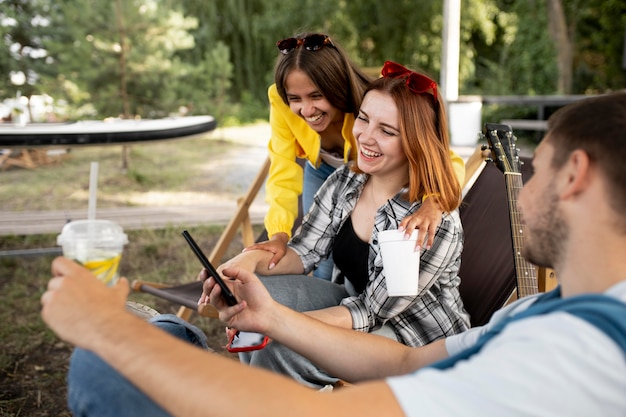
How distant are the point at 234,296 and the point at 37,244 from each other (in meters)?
4.44

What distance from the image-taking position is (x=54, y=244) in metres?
5.49

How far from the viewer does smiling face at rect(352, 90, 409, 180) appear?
85.2 inches

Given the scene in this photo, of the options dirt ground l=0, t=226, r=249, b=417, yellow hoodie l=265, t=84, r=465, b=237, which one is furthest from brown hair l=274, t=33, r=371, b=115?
dirt ground l=0, t=226, r=249, b=417

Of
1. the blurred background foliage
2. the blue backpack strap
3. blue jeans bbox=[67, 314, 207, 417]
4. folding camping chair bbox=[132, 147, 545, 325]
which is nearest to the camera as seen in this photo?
the blue backpack strap

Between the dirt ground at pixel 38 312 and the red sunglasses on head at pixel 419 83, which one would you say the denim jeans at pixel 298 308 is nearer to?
the red sunglasses on head at pixel 419 83

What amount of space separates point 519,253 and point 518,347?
143cm

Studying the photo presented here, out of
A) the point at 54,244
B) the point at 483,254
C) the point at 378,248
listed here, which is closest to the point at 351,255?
the point at 378,248

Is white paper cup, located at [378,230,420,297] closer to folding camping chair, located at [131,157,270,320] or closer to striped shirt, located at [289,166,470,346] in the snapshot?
striped shirt, located at [289,166,470,346]

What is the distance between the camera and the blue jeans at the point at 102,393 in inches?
43.9

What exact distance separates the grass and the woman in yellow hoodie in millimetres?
1111

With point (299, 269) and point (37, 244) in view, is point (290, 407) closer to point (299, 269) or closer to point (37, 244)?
point (299, 269)

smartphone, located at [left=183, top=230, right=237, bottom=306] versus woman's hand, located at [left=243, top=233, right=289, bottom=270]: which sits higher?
smartphone, located at [left=183, top=230, right=237, bottom=306]

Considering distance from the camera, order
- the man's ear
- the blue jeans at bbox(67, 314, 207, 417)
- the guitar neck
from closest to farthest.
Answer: the man's ear, the blue jeans at bbox(67, 314, 207, 417), the guitar neck

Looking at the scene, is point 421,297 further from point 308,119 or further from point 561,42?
point 561,42
